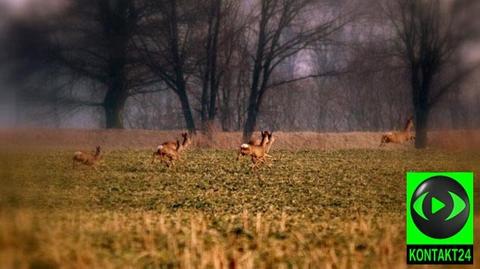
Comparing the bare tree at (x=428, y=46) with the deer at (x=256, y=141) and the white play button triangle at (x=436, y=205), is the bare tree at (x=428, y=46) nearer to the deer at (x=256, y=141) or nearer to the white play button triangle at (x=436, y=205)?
the deer at (x=256, y=141)

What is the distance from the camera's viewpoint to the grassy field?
11.3ft

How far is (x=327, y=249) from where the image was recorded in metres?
3.92

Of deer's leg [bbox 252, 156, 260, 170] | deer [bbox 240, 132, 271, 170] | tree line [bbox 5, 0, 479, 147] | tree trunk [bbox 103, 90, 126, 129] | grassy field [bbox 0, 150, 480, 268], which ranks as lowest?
grassy field [bbox 0, 150, 480, 268]

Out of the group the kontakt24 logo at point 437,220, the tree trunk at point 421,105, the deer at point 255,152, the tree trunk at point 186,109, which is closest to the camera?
the kontakt24 logo at point 437,220

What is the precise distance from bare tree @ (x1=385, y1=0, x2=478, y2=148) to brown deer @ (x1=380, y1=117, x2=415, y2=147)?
71cm

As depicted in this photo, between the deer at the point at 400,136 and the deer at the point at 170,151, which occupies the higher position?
the deer at the point at 400,136

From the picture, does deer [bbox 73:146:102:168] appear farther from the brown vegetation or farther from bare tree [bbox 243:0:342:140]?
bare tree [bbox 243:0:342:140]

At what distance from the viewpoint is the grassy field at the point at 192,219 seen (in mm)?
3436

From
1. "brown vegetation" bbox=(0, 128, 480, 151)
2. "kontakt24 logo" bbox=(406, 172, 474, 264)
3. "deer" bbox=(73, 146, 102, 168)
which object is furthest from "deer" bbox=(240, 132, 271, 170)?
"kontakt24 logo" bbox=(406, 172, 474, 264)

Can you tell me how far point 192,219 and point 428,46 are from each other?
4.17 metres

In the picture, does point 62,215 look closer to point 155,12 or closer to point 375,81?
point 155,12

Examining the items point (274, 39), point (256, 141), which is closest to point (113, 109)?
point (256, 141)

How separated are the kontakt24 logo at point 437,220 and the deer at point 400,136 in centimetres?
531

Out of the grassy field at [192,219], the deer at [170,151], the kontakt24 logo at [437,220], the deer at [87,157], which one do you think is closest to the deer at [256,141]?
the deer at [170,151]
